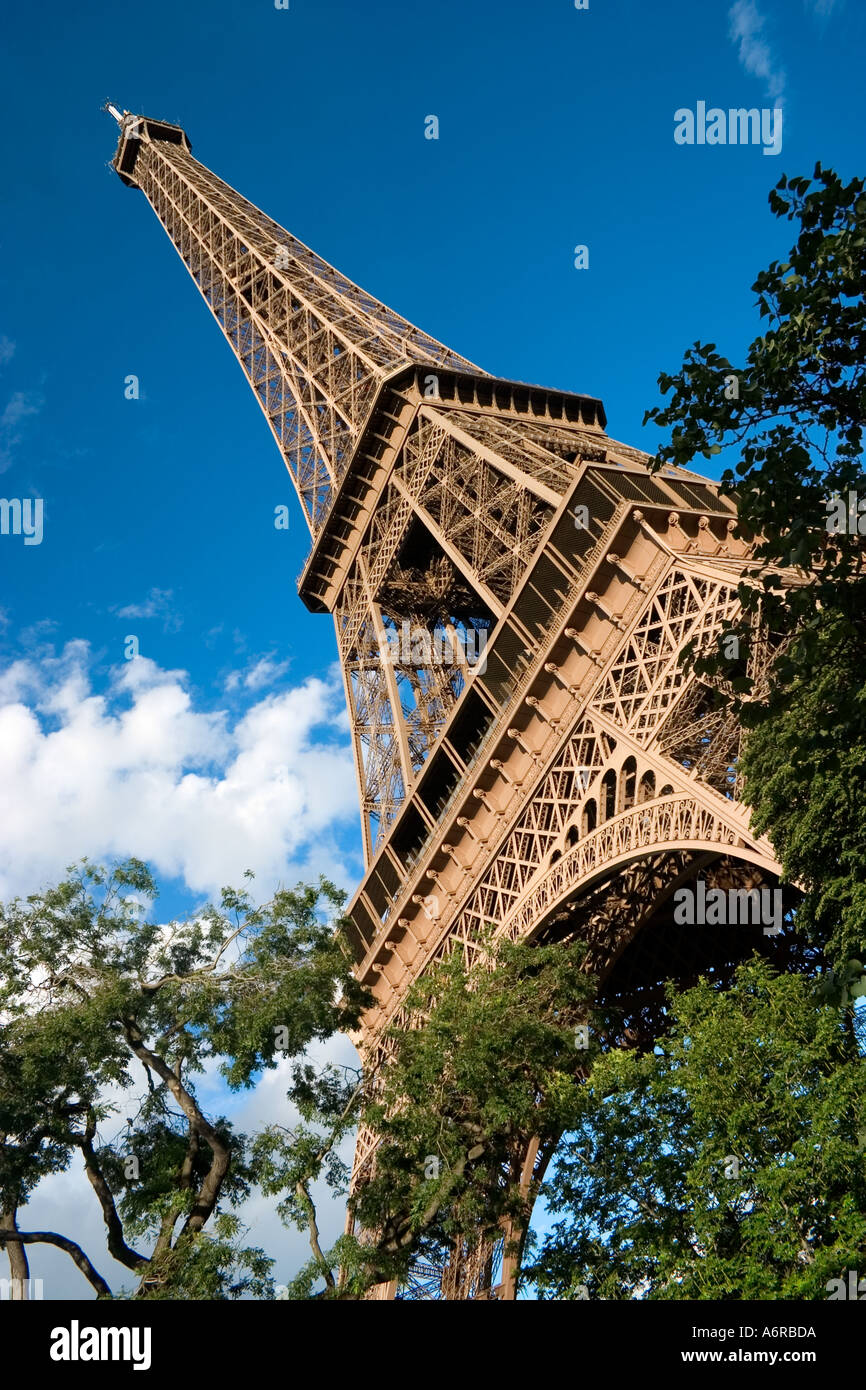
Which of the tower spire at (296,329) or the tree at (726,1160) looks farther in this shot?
the tower spire at (296,329)

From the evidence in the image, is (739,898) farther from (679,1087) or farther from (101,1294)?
(101,1294)

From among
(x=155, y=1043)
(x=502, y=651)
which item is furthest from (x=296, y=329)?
(x=155, y=1043)

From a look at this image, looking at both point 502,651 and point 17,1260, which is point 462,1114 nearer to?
point 17,1260

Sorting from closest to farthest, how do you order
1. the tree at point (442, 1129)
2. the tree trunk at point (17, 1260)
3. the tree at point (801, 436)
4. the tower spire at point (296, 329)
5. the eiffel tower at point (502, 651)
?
1. the tree at point (801, 436)
2. the tree trunk at point (17, 1260)
3. the tree at point (442, 1129)
4. the eiffel tower at point (502, 651)
5. the tower spire at point (296, 329)

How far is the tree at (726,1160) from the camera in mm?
15211

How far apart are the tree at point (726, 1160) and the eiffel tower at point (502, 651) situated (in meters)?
1.54

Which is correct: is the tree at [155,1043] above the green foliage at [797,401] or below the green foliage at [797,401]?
below

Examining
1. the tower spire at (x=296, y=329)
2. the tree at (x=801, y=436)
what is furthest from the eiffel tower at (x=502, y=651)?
the tree at (x=801, y=436)

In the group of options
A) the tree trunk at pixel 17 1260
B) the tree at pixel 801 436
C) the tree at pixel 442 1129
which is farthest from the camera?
the tree at pixel 442 1129

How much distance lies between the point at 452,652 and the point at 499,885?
14731 millimetres

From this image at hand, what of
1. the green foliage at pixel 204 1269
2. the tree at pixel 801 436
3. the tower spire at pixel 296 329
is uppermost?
the tower spire at pixel 296 329

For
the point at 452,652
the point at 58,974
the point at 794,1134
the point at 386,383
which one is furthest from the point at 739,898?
the point at 386,383

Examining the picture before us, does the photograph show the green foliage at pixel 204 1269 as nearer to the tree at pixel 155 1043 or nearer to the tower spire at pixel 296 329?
the tree at pixel 155 1043

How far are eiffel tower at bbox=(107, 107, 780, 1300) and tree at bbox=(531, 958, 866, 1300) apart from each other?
5.05 feet
